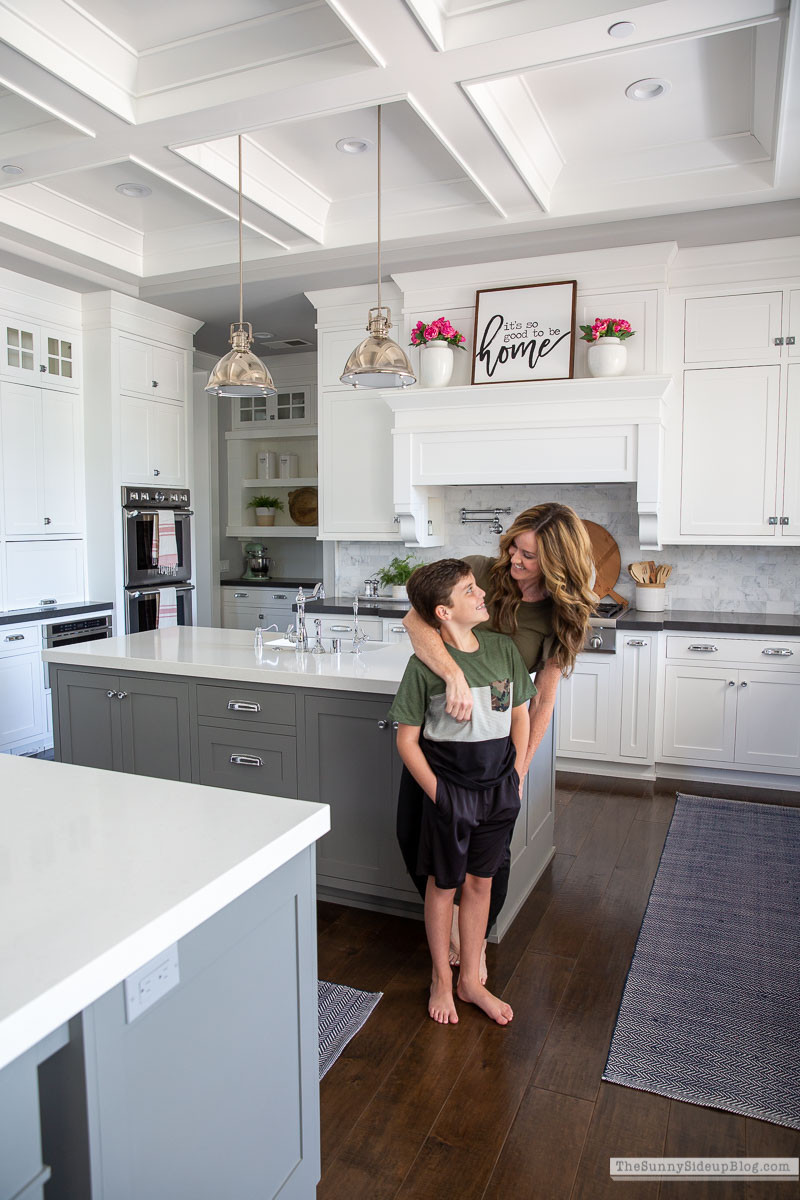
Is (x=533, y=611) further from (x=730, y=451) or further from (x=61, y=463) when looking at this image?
(x=61, y=463)

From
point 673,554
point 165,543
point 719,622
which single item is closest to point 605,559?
point 673,554

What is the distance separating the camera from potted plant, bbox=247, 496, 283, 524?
775cm

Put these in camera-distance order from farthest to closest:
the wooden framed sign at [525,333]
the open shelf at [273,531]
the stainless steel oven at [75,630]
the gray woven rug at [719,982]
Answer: the open shelf at [273,531] < the stainless steel oven at [75,630] < the wooden framed sign at [525,333] < the gray woven rug at [719,982]

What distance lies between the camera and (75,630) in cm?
538

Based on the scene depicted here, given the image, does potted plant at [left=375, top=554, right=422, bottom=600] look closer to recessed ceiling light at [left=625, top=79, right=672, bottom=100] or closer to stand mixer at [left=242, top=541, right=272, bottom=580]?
stand mixer at [left=242, top=541, right=272, bottom=580]

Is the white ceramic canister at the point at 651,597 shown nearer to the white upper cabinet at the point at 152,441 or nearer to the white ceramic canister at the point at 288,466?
the white upper cabinet at the point at 152,441

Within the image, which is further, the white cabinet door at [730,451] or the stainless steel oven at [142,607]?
the stainless steel oven at [142,607]

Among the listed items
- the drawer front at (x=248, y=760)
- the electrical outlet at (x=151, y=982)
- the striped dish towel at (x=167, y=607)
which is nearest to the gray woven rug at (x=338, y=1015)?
the drawer front at (x=248, y=760)

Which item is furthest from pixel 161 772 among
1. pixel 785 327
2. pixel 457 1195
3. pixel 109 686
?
pixel 785 327

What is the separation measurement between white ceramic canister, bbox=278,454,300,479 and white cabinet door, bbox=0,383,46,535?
9.15 feet

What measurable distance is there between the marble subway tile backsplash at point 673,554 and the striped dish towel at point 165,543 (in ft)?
6.05

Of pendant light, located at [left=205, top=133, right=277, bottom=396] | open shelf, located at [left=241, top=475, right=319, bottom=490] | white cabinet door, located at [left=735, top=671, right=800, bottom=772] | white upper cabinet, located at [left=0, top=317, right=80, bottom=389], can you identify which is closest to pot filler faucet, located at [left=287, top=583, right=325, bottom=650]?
pendant light, located at [left=205, top=133, right=277, bottom=396]

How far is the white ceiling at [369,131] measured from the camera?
2.78m

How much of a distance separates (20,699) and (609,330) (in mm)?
3953
